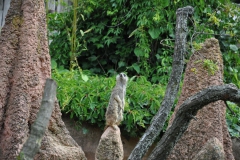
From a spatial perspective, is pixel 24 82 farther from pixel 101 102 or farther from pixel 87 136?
pixel 101 102

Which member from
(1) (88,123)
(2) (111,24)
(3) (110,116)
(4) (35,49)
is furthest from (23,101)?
(2) (111,24)

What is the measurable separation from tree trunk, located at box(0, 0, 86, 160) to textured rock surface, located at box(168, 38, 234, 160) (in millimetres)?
988

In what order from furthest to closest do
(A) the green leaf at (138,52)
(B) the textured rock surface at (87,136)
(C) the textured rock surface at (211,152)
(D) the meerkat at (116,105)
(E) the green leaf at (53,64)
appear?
(A) the green leaf at (138,52) < (E) the green leaf at (53,64) < (B) the textured rock surface at (87,136) < (D) the meerkat at (116,105) < (C) the textured rock surface at (211,152)

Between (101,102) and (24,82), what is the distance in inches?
98.3

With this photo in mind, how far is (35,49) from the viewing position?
4.75m

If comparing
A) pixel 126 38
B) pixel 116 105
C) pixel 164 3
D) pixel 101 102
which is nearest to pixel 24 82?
pixel 116 105

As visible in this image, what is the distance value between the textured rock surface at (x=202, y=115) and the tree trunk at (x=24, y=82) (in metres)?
0.99

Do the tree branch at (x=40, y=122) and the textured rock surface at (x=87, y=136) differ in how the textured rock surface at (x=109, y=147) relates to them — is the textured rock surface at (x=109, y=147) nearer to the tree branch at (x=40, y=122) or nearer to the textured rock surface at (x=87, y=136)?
the textured rock surface at (x=87, y=136)

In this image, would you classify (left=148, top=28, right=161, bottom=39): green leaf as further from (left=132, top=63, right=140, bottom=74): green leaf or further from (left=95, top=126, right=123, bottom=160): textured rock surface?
(left=95, top=126, right=123, bottom=160): textured rock surface

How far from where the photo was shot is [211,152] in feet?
15.0

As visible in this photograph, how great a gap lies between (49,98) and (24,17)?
2.00 metres

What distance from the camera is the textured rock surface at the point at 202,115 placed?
5.07m

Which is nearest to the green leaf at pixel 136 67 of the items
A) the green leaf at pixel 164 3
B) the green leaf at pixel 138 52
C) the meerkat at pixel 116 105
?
the green leaf at pixel 138 52

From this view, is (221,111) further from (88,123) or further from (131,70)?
(131,70)
